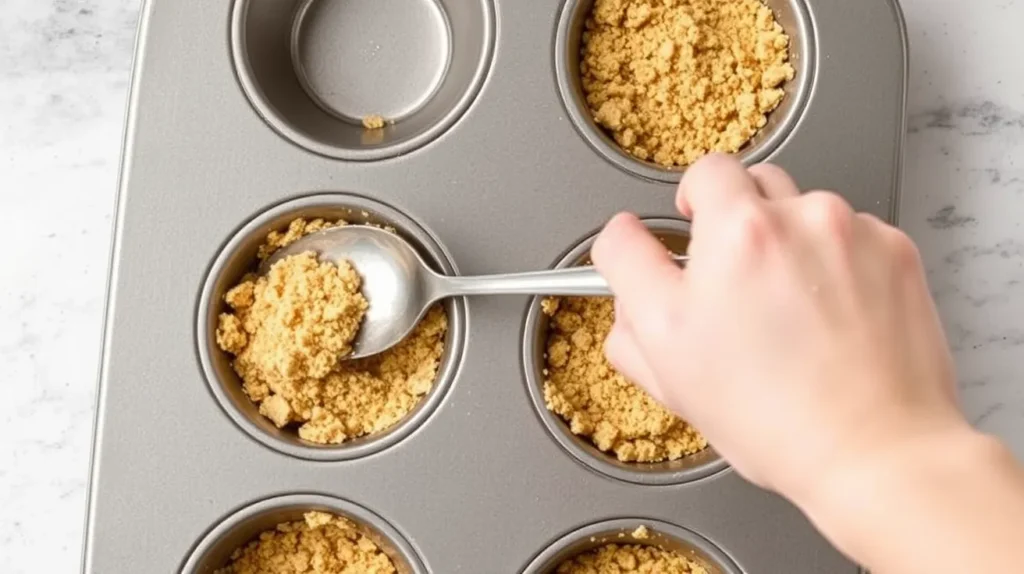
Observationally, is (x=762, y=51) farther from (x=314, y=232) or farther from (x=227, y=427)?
(x=227, y=427)

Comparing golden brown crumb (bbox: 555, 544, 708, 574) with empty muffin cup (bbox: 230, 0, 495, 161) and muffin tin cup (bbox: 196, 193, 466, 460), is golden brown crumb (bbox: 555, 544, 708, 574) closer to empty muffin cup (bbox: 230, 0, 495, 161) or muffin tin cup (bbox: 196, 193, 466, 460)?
muffin tin cup (bbox: 196, 193, 466, 460)

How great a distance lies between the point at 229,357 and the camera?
1100 millimetres

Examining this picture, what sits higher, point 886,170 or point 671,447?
point 886,170

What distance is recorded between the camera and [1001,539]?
70cm

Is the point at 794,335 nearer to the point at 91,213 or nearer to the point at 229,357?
the point at 229,357

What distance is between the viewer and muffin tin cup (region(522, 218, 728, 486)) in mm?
1066

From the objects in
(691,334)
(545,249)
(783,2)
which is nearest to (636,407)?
(545,249)

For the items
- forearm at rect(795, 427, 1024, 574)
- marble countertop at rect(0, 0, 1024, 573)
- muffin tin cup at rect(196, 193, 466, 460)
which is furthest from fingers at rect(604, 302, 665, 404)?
marble countertop at rect(0, 0, 1024, 573)

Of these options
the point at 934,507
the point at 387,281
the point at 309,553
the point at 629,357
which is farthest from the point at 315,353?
the point at 934,507

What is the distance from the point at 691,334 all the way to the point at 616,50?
0.51m

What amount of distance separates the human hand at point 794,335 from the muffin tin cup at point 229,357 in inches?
13.2

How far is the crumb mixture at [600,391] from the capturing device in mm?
1095

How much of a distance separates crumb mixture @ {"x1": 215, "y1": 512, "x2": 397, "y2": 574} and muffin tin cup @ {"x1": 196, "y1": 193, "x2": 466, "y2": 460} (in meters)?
0.11

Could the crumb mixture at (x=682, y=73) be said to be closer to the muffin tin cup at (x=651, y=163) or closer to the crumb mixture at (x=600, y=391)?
the muffin tin cup at (x=651, y=163)
